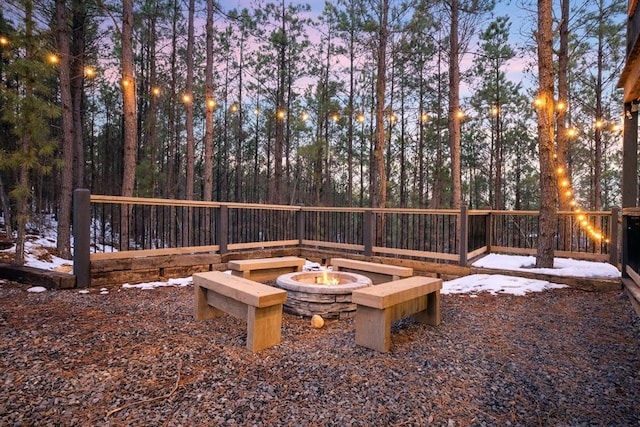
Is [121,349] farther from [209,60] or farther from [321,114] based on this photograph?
[321,114]

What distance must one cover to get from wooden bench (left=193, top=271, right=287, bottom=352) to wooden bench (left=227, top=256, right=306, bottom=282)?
1.02 meters

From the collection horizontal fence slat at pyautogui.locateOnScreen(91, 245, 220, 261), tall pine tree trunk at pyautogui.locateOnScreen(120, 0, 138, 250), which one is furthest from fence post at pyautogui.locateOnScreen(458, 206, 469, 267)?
tall pine tree trunk at pyautogui.locateOnScreen(120, 0, 138, 250)

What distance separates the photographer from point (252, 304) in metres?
2.44

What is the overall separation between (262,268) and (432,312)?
209 centimetres

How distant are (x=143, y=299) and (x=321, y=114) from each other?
11.4 meters

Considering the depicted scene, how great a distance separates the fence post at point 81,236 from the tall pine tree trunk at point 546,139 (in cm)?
629

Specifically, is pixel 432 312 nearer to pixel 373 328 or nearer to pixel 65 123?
pixel 373 328

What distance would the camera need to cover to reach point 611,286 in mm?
4266

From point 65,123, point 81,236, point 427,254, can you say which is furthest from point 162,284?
point 65,123

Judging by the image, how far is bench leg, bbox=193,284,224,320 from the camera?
314 cm

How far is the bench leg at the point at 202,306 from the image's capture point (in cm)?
314

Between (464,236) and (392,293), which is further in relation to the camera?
(464,236)

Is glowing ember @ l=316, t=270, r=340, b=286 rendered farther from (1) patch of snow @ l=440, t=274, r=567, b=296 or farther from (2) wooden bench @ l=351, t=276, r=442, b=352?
(1) patch of snow @ l=440, t=274, r=567, b=296

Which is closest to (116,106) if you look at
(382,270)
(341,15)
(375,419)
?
(341,15)
